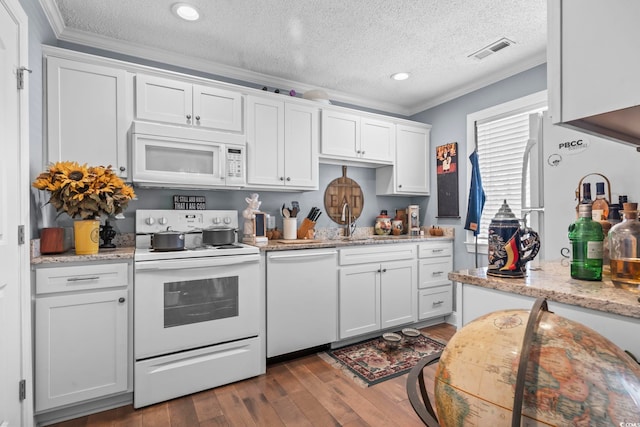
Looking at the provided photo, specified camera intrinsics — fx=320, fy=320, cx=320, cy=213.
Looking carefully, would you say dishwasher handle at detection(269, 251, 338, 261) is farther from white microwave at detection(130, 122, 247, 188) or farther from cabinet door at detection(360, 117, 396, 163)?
cabinet door at detection(360, 117, 396, 163)

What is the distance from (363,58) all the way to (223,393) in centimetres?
280

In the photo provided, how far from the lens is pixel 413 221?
12.3 feet

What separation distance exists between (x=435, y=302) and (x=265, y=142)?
2370mm

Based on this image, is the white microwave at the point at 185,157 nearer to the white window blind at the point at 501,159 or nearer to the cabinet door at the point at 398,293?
the cabinet door at the point at 398,293

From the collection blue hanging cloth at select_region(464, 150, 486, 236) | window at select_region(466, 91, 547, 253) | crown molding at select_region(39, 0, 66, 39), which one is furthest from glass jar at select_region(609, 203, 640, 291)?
crown molding at select_region(39, 0, 66, 39)

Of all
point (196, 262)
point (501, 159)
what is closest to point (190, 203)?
point (196, 262)

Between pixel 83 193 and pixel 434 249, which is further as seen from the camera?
pixel 434 249

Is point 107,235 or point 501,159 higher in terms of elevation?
point 501,159

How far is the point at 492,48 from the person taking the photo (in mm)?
2605

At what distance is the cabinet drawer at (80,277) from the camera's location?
1760 millimetres

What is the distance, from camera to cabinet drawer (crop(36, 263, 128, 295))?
1760 millimetres

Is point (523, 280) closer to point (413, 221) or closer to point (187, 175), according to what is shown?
point (187, 175)

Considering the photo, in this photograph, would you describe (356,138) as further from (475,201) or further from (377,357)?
(377,357)

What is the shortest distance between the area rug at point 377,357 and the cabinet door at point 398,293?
0.71 ft
